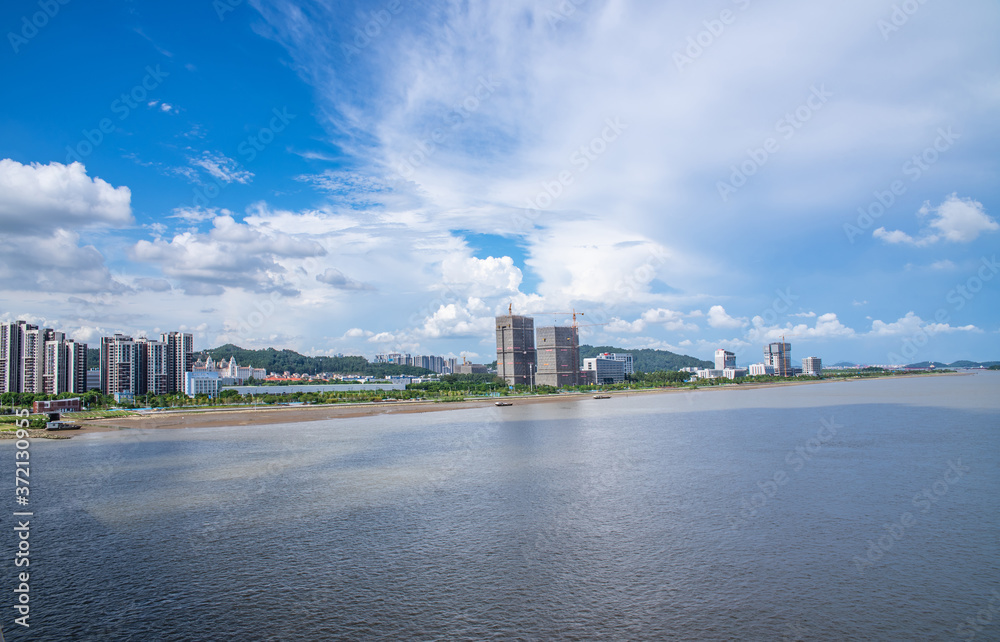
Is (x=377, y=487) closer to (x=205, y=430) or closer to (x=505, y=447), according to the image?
(x=505, y=447)

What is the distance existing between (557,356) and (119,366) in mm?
106274

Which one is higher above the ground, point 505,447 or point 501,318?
point 501,318

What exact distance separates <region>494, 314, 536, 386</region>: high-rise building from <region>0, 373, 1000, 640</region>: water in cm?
12766

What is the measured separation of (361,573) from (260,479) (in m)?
15.6

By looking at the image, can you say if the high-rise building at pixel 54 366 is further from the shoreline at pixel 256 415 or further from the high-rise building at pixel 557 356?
the high-rise building at pixel 557 356

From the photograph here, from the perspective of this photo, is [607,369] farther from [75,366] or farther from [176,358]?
[75,366]

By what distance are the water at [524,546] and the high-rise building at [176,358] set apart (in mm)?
79516

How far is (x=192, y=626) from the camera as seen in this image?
1310 centimetres

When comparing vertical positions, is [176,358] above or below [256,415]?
above

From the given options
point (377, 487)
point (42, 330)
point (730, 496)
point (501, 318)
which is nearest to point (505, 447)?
point (377, 487)

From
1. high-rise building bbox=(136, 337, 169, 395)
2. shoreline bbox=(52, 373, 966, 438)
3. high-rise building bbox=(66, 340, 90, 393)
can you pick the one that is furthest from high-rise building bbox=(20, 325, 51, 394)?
shoreline bbox=(52, 373, 966, 438)

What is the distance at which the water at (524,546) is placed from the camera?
1316cm

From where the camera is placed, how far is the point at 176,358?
108 metres

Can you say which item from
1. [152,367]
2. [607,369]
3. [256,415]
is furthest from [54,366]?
[607,369]
